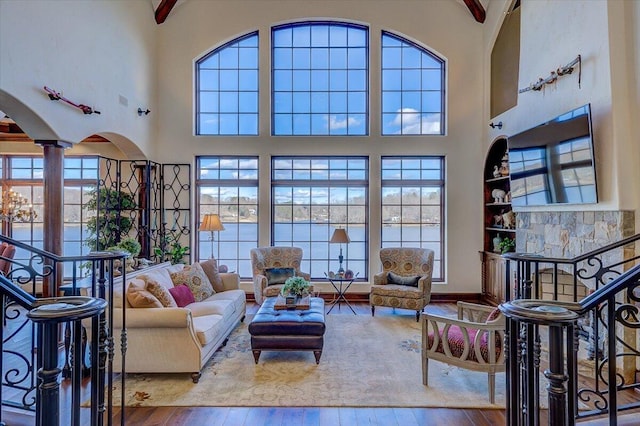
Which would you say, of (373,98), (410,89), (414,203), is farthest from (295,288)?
(410,89)

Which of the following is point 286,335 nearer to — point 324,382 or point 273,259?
point 324,382

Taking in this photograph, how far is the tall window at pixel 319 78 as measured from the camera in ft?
23.5

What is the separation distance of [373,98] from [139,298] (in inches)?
211

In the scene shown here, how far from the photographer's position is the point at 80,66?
483cm

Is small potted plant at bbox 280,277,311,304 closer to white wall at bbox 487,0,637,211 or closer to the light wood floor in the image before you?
the light wood floor

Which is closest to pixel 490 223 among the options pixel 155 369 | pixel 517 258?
pixel 517 258

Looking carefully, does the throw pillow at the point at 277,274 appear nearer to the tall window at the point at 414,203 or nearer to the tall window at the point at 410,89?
the tall window at the point at 414,203

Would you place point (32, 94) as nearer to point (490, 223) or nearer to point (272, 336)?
point (272, 336)

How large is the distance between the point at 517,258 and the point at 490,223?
14.6 ft

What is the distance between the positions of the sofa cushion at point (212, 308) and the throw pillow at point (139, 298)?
2.31ft

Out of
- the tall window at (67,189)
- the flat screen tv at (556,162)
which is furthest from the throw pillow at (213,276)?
the flat screen tv at (556,162)

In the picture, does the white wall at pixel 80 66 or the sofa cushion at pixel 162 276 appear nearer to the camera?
the white wall at pixel 80 66

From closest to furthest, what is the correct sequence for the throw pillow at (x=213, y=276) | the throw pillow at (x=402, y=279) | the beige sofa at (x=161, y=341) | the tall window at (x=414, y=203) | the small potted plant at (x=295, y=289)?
the beige sofa at (x=161, y=341) → the small potted plant at (x=295, y=289) → the throw pillow at (x=213, y=276) → the throw pillow at (x=402, y=279) → the tall window at (x=414, y=203)

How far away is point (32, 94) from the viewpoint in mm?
4008
